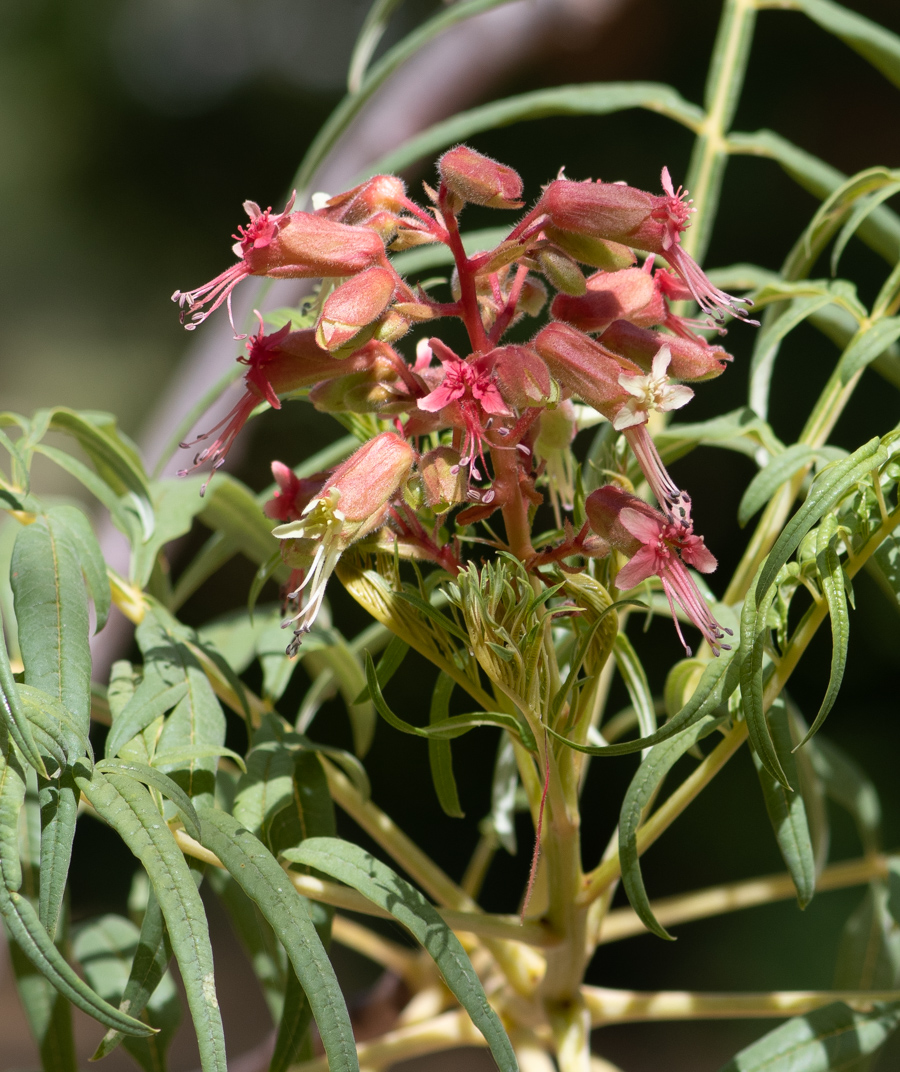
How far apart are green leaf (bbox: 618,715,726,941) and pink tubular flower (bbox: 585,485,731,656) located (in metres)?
0.03

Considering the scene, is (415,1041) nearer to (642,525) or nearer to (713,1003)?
(713,1003)

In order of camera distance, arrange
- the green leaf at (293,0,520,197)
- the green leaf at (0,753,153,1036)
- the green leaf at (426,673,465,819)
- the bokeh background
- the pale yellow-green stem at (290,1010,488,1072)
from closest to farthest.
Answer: the green leaf at (0,753,153,1036) → the green leaf at (426,673,465,819) → the pale yellow-green stem at (290,1010,488,1072) → the green leaf at (293,0,520,197) → the bokeh background

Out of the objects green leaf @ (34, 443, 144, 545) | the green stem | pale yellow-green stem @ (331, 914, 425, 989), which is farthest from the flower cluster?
pale yellow-green stem @ (331, 914, 425, 989)

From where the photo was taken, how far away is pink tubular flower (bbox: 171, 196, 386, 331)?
0.33 meters

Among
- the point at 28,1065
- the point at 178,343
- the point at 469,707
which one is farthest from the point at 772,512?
the point at 178,343

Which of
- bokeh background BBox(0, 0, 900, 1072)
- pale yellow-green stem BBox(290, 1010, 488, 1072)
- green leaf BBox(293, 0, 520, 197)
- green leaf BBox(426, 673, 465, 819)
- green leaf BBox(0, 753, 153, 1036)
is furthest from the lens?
bokeh background BBox(0, 0, 900, 1072)

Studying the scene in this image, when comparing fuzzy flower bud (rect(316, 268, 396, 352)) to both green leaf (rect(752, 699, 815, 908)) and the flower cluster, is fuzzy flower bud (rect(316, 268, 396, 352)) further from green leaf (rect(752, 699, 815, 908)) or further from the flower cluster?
green leaf (rect(752, 699, 815, 908))

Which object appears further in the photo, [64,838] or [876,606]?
[876,606]

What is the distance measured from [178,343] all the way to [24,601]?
3034mm

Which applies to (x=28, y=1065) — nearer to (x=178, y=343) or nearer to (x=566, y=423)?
(x=178, y=343)

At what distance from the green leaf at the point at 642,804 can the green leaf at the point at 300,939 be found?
0.10m

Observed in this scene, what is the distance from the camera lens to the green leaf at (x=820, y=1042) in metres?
0.38

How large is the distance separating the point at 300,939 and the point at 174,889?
37 millimetres

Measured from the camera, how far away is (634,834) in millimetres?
322
